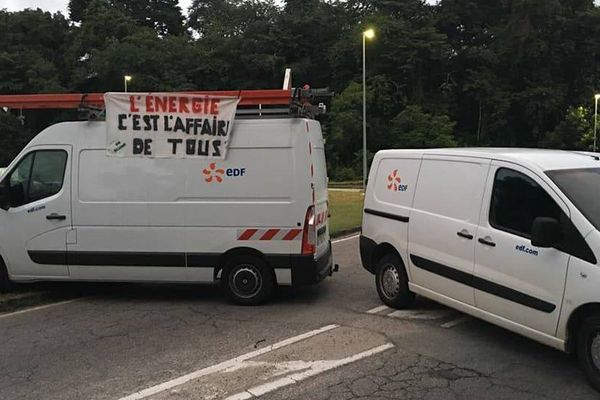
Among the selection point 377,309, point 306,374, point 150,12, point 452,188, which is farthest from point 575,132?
point 150,12

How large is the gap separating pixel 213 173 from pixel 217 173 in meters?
0.05

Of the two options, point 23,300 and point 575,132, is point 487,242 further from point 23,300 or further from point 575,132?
point 575,132

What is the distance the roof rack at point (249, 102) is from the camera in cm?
735

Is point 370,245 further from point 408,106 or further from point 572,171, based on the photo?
point 408,106

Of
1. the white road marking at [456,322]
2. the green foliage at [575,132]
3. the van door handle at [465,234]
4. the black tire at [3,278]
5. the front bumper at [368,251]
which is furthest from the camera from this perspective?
the green foliage at [575,132]

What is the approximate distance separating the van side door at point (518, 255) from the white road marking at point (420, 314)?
104 cm

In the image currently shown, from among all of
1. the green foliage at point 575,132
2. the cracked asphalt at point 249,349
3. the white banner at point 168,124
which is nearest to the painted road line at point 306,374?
the cracked asphalt at point 249,349

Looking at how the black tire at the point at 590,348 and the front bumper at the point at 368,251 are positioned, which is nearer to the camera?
the black tire at the point at 590,348

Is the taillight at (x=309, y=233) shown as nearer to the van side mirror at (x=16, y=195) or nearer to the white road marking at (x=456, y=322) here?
the white road marking at (x=456, y=322)

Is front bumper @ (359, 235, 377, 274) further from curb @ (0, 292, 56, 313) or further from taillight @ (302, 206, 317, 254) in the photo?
curb @ (0, 292, 56, 313)

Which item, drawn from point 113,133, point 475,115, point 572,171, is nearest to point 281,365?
point 572,171

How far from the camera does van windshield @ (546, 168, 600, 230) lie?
4887 millimetres

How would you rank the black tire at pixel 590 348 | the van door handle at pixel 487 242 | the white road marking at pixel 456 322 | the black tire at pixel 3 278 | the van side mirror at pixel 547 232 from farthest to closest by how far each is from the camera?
the black tire at pixel 3 278, the white road marking at pixel 456 322, the van door handle at pixel 487 242, the van side mirror at pixel 547 232, the black tire at pixel 590 348

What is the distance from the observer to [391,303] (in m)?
7.21
